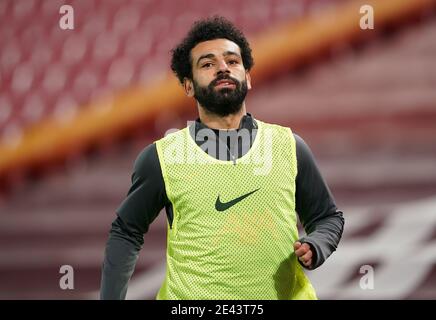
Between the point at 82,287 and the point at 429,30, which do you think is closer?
the point at 82,287

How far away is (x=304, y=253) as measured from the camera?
807mm

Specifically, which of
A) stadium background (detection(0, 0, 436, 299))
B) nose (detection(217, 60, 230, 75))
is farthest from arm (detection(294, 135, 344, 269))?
stadium background (detection(0, 0, 436, 299))

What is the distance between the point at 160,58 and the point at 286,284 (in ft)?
3.19

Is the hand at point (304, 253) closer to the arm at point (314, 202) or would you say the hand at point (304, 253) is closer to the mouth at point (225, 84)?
the arm at point (314, 202)

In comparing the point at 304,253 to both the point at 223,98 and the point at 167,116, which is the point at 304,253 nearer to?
the point at 223,98

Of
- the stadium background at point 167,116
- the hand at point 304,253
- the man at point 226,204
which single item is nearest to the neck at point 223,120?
the man at point 226,204

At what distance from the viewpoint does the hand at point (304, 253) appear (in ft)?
2.64

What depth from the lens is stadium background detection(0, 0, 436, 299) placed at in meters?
1.61

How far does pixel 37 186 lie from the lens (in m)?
1.69

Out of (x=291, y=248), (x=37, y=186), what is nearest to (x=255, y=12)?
(x=37, y=186)

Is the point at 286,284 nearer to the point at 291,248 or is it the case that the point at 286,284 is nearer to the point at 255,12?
the point at 291,248

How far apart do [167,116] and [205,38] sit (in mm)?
761

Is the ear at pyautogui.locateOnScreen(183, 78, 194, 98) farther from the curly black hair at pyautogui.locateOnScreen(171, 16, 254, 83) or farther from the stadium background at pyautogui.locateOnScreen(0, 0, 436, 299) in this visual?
the stadium background at pyautogui.locateOnScreen(0, 0, 436, 299)

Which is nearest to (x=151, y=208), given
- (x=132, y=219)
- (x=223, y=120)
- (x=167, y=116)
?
(x=132, y=219)
